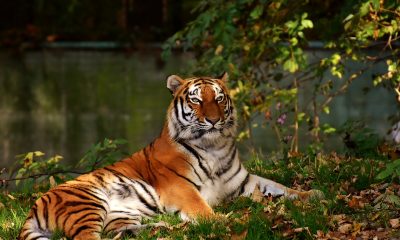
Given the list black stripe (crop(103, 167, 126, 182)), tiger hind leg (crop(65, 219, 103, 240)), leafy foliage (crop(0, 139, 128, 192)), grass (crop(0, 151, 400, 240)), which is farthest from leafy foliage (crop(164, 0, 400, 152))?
tiger hind leg (crop(65, 219, 103, 240))

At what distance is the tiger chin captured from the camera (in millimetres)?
5559

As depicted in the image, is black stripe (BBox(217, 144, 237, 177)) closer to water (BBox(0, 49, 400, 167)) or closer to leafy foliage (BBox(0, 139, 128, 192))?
leafy foliage (BBox(0, 139, 128, 192))

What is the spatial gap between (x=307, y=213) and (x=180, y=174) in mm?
912

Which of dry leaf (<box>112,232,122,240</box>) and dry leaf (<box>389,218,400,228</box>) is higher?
dry leaf (<box>389,218,400,228</box>)

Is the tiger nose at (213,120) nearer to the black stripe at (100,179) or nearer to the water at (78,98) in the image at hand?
the black stripe at (100,179)

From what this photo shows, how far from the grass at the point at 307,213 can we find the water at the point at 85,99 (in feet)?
23.1

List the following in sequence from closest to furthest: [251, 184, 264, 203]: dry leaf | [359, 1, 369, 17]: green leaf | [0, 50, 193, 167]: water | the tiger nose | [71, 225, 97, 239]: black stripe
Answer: [71, 225, 97, 239]: black stripe
the tiger nose
[251, 184, 264, 203]: dry leaf
[359, 1, 369, 17]: green leaf
[0, 50, 193, 167]: water

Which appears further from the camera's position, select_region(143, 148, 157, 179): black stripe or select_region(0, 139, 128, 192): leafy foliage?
select_region(0, 139, 128, 192): leafy foliage

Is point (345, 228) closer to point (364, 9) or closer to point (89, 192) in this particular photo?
A: point (89, 192)

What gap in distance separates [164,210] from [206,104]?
74cm

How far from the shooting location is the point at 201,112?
5.75 metres

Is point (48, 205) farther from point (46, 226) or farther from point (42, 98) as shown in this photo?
point (42, 98)

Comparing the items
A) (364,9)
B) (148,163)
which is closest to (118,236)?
(148,163)

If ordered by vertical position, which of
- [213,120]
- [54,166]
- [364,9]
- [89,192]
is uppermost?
[364,9]
